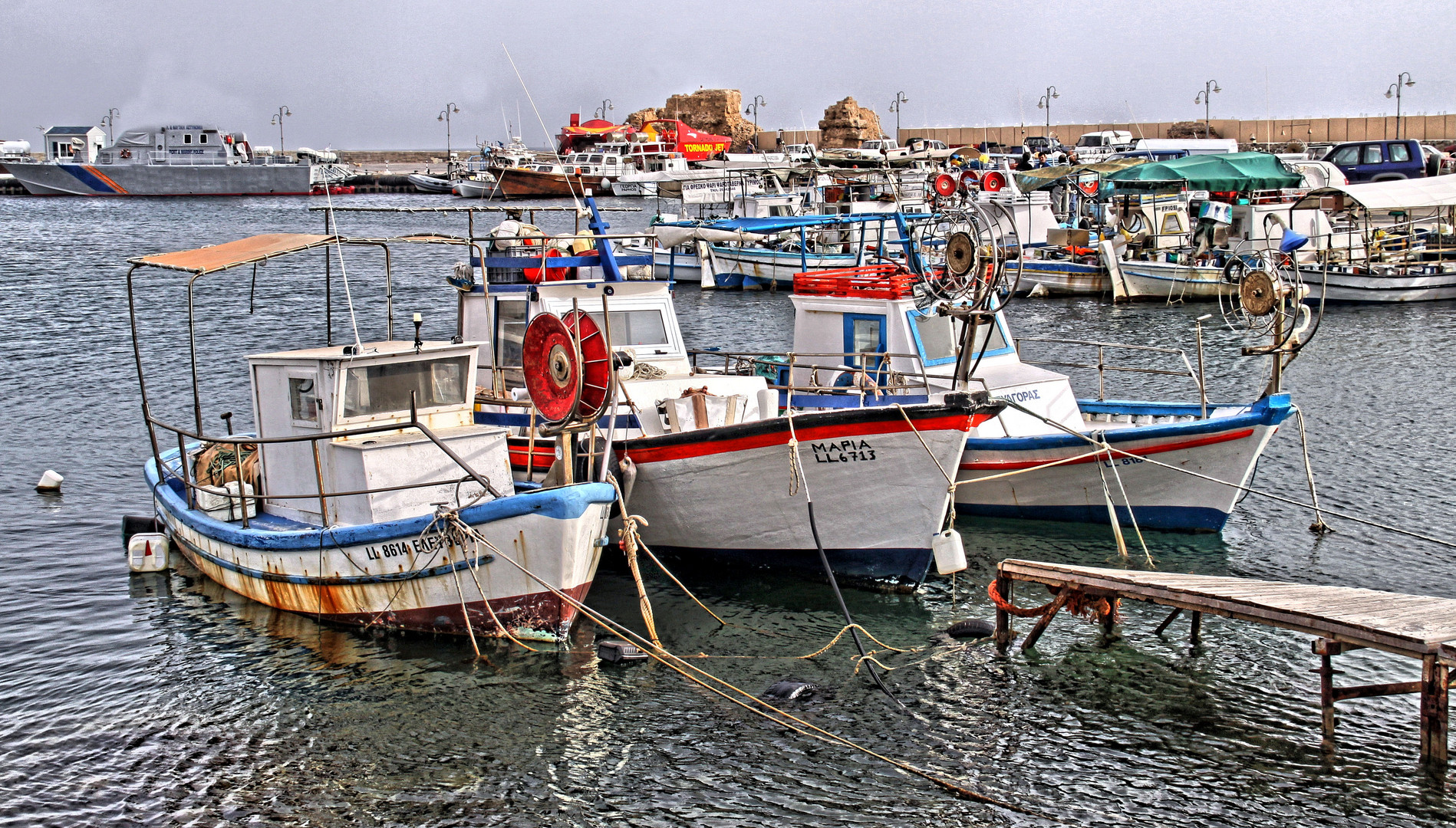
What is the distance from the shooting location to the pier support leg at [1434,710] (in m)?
9.58

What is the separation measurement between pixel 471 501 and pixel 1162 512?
9336 millimetres

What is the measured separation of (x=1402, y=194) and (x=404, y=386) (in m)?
37.2

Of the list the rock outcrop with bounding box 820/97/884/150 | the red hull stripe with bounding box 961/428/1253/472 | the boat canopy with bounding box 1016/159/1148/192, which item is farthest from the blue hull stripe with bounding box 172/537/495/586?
the rock outcrop with bounding box 820/97/884/150

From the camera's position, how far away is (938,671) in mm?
12203

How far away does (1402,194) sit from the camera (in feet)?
132

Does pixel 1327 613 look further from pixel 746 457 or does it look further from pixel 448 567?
pixel 448 567

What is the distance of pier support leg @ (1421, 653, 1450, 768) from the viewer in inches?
377

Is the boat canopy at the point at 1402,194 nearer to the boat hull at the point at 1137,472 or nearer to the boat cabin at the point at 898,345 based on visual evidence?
the boat hull at the point at 1137,472

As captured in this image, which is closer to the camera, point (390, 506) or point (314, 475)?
point (390, 506)

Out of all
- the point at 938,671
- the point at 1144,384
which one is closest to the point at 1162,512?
the point at 938,671

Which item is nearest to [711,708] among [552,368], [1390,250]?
[552,368]

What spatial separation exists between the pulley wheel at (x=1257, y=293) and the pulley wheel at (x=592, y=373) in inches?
331

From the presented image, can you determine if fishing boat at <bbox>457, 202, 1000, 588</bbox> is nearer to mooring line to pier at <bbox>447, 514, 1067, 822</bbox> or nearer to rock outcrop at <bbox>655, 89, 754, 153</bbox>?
mooring line to pier at <bbox>447, 514, 1067, 822</bbox>

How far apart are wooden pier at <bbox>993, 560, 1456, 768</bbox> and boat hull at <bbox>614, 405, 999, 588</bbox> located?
1959 mm
